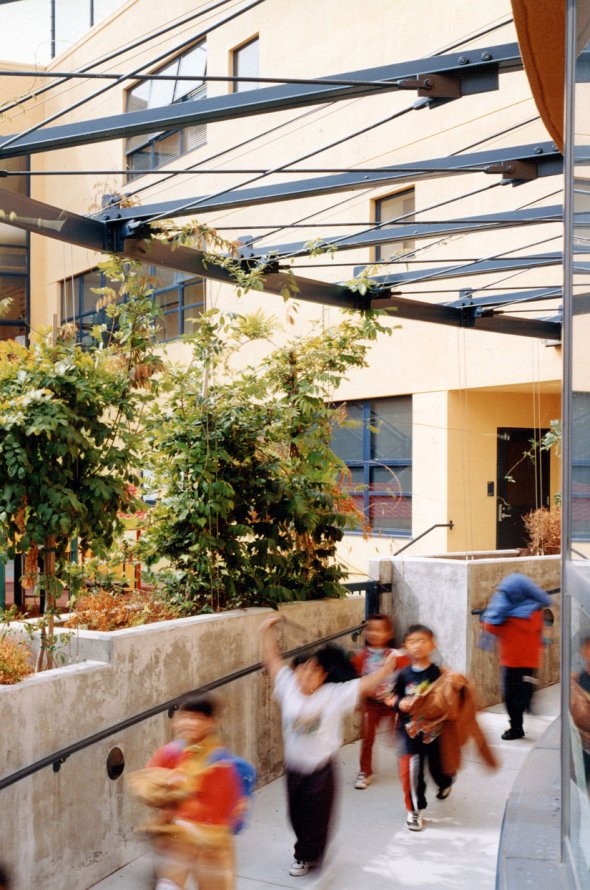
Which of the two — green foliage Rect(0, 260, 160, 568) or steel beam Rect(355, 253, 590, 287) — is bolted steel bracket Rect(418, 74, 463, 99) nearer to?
green foliage Rect(0, 260, 160, 568)

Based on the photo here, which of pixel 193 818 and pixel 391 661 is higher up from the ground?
pixel 391 661

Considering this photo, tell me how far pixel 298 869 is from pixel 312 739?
3.30ft

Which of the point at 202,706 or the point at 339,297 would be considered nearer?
the point at 202,706

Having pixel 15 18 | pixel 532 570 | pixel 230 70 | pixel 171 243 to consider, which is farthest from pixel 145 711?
pixel 230 70

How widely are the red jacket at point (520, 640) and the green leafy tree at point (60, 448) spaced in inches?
119

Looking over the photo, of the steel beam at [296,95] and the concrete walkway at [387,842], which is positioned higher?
the steel beam at [296,95]

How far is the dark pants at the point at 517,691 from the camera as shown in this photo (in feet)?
25.5

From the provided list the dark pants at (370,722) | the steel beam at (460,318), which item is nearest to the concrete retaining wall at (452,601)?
the dark pants at (370,722)

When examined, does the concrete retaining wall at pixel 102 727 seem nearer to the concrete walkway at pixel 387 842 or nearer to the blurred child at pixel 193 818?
the concrete walkway at pixel 387 842

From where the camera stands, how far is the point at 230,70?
1938 cm

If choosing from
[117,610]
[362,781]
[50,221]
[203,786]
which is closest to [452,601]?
[362,781]

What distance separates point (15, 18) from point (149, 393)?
4077 mm

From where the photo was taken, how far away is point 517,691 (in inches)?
312

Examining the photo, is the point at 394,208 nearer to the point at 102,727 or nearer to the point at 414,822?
the point at 414,822
